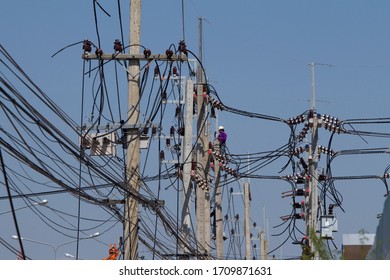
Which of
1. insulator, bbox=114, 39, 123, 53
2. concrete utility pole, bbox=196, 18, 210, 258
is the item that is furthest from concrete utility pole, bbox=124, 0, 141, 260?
concrete utility pole, bbox=196, 18, 210, 258

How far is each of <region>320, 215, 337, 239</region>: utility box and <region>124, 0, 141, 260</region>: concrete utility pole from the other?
9872 millimetres

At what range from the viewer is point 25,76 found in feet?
58.7

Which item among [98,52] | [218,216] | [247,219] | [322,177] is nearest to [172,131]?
[322,177]

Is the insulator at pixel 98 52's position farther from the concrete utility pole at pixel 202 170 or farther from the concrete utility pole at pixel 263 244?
the concrete utility pole at pixel 263 244

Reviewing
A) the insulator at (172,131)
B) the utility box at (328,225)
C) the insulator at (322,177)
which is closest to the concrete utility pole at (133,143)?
the insulator at (172,131)

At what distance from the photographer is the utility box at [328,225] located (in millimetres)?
35812

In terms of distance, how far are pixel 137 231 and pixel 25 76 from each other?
9698 mm

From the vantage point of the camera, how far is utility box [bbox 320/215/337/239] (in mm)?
35812

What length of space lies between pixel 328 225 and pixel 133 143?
37.7 ft

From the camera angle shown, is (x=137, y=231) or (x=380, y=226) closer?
(x=380, y=226)

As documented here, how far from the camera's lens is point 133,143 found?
86.6 ft

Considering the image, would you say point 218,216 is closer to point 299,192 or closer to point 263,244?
point 299,192
